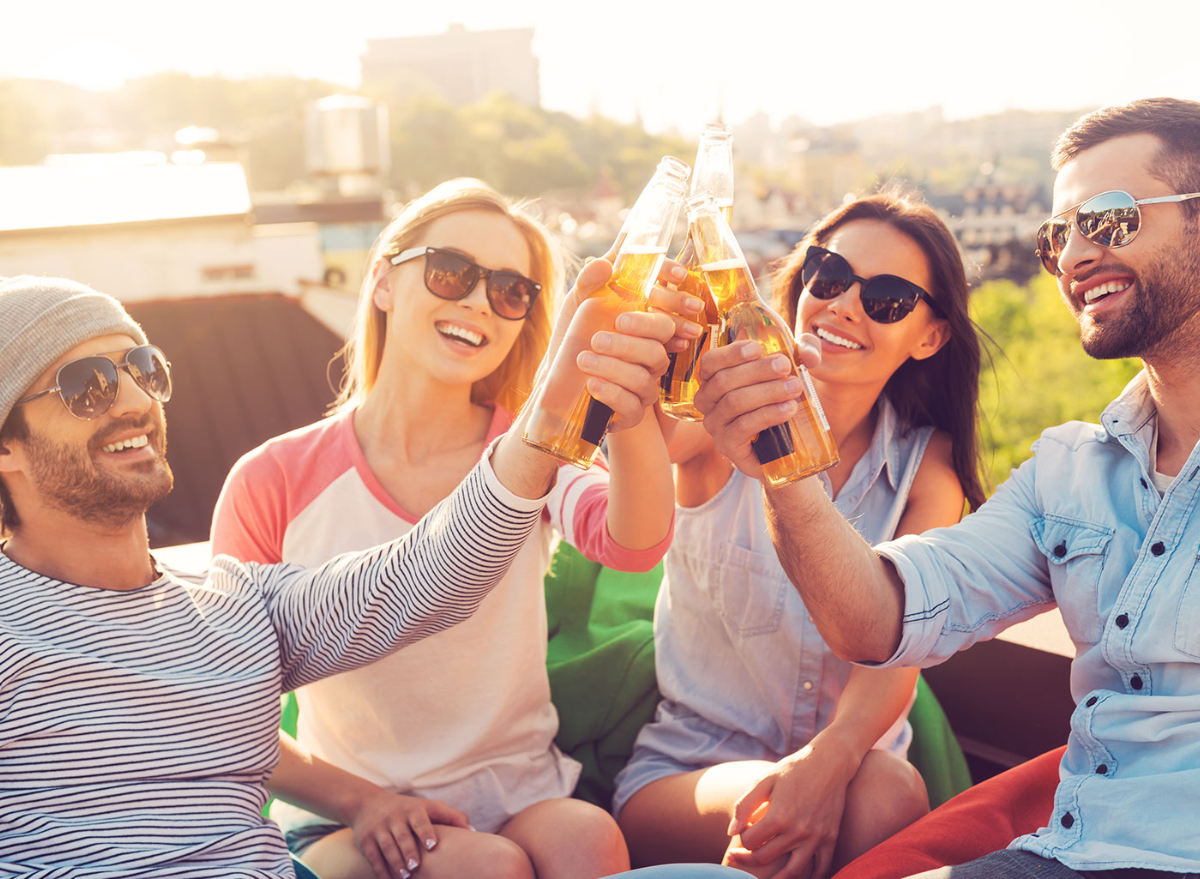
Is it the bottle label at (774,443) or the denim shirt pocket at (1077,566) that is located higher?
the bottle label at (774,443)

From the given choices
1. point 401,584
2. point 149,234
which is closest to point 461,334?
point 401,584

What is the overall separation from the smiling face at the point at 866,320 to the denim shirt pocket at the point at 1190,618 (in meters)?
0.87

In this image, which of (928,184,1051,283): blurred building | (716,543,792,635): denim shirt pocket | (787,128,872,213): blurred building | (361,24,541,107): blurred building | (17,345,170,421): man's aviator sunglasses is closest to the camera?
(17,345,170,421): man's aviator sunglasses

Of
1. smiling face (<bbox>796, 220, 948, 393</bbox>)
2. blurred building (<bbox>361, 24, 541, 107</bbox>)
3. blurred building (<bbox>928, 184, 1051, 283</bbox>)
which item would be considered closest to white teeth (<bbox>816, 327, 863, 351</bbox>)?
smiling face (<bbox>796, 220, 948, 393</bbox>)

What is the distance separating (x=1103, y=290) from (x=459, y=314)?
138 cm

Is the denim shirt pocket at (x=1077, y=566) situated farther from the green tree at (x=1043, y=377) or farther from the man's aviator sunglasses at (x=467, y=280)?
the green tree at (x=1043, y=377)

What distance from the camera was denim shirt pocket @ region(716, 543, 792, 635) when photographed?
238 centimetres

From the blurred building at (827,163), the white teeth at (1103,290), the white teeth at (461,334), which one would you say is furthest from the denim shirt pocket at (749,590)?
the blurred building at (827,163)

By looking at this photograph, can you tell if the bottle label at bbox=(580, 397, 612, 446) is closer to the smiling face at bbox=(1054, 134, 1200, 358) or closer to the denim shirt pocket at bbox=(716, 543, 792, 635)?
the denim shirt pocket at bbox=(716, 543, 792, 635)

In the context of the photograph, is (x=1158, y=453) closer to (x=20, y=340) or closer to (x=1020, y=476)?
(x=1020, y=476)

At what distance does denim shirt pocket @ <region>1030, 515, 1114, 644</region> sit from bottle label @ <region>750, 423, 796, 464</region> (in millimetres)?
702

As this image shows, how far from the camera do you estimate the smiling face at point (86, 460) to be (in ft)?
5.85

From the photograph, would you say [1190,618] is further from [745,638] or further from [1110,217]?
[745,638]

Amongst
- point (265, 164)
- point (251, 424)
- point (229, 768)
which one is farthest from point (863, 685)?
point (265, 164)
